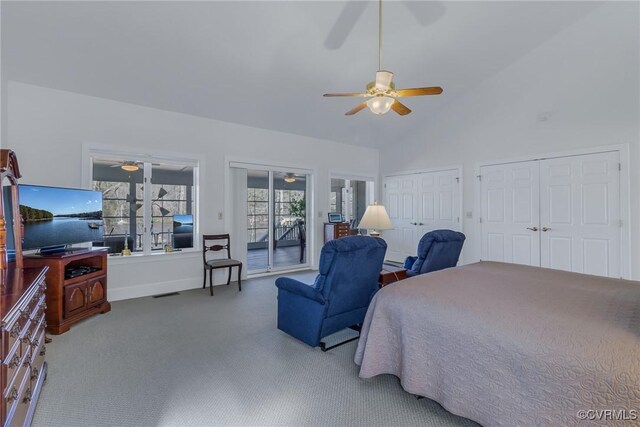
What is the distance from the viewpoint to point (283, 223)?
6414mm

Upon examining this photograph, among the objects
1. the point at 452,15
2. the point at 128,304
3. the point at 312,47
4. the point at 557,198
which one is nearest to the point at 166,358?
the point at 128,304

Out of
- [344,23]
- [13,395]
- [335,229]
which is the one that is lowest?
[13,395]

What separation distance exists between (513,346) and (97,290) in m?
4.17

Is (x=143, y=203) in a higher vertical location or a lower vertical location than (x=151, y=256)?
higher

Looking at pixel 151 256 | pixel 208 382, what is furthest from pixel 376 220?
pixel 151 256

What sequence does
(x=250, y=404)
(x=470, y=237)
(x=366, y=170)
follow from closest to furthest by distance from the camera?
(x=250, y=404), (x=470, y=237), (x=366, y=170)

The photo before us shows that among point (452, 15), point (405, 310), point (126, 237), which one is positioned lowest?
point (405, 310)

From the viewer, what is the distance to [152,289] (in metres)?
4.48

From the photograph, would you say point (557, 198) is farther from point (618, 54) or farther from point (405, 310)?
point (405, 310)

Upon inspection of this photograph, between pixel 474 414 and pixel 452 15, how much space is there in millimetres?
4173

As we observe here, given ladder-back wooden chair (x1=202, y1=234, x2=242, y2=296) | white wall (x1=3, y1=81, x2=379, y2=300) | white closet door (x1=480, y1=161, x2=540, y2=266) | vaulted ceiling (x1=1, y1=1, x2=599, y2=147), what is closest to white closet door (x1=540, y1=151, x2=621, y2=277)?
white closet door (x1=480, y1=161, x2=540, y2=266)

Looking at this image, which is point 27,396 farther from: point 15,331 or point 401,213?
point 401,213

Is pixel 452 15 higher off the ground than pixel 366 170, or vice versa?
pixel 452 15

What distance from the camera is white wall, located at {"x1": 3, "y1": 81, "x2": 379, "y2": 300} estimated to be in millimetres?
3662
